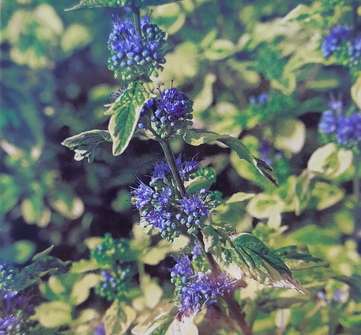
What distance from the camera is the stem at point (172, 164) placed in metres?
0.98

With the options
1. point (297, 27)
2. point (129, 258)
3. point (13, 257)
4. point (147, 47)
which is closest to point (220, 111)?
point (297, 27)

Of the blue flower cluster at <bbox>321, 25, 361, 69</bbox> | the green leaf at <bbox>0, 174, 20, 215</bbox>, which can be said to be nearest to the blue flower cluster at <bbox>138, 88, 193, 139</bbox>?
the blue flower cluster at <bbox>321, 25, 361, 69</bbox>

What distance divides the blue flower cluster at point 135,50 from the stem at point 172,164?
0.34 feet

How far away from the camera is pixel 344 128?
1428 millimetres

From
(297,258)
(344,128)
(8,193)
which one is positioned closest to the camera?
(297,258)

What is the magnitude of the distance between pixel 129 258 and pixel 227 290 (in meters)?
0.35

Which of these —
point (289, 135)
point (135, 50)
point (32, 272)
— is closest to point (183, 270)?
point (32, 272)

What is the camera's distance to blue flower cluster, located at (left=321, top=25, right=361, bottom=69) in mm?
1374

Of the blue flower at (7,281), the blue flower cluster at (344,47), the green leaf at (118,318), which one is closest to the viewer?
the blue flower at (7,281)

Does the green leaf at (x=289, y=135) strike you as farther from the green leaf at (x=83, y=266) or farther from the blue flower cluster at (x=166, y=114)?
the blue flower cluster at (x=166, y=114)

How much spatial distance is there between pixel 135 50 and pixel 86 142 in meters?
0.15

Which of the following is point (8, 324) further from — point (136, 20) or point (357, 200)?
point (357, 200)

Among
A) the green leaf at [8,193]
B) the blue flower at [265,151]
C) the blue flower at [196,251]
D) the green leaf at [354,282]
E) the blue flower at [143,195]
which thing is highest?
the green leaf at [8,193]

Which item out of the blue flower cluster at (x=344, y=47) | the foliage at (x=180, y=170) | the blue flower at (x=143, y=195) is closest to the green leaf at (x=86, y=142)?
the foliage at (x=180, y=170)
